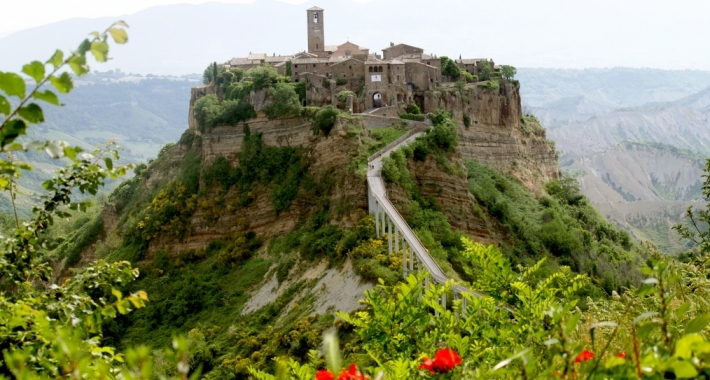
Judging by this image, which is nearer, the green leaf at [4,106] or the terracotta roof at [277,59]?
the green leaf at [4,106]

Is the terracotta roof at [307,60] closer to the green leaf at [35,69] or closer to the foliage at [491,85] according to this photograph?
the foliage at [491,85]

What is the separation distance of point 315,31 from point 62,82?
56.5m

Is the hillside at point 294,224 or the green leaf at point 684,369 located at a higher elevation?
the green leaf at point 684,369

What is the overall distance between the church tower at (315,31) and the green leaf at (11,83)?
2151 inches

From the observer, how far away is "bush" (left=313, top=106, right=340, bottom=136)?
45.4 meters

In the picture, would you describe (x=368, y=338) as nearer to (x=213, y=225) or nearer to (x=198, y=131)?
(x=213, y=225)

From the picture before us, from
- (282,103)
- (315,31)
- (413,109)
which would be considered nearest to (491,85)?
(413,109)

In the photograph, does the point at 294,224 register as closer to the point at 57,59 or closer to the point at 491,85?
the point at 491,85

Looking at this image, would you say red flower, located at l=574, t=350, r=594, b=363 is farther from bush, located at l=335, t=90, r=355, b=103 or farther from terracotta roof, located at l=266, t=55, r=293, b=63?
terracotta roof, located at l=266, t=55, r=293, b=63

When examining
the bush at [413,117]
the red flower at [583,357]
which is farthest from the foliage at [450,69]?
the red flower at [583,357]

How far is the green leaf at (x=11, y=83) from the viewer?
6.51 meters

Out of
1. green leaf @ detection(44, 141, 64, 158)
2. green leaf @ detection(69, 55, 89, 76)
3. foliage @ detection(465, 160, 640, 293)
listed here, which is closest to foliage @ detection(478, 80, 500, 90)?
foliage @ detection(465, 160, 640, 293)

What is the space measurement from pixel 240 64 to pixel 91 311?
55.1 meters

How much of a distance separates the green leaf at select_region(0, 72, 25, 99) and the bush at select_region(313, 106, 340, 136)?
38.9 metres
